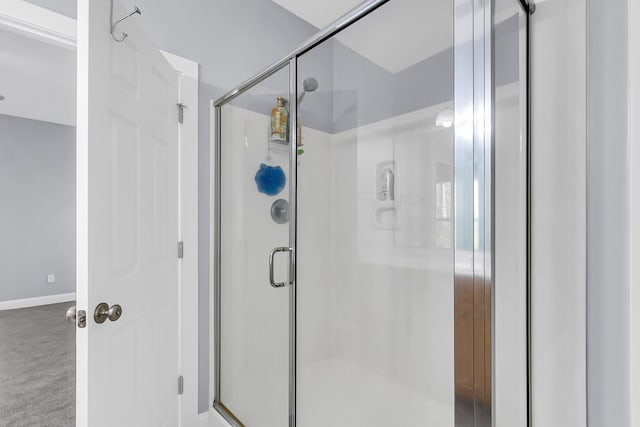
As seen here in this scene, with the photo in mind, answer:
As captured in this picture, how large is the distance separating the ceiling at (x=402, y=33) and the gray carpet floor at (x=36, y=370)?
102 inches

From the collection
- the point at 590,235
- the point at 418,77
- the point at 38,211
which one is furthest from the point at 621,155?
the point at 38,211

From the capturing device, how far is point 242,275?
1759 millimetres

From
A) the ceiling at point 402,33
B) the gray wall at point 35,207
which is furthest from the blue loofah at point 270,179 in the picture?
the gray wall at point 35,207

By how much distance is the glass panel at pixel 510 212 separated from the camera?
30.0 inches

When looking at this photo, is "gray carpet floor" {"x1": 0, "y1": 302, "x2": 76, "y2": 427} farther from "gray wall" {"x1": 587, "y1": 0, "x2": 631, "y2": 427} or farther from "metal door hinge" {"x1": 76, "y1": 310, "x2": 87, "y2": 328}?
"gray wall" {"x1": 587, "y1": 0, "x2": 631, "y2": 427}

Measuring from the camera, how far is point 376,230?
1.58 meters

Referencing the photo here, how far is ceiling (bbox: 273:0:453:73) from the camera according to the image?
1.04 metres

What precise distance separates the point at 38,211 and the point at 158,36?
4281mm

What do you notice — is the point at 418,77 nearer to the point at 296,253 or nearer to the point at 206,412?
the point at 296,253

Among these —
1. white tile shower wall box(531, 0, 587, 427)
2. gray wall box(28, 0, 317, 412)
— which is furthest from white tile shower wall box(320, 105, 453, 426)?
gray wall box(28, 0, 317, 412)

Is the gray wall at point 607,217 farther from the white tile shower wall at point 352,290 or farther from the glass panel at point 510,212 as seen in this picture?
the white tile shower wall at point 352,290

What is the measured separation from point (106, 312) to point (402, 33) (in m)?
1.41

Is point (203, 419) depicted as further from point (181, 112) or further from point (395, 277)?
point (181, 112)

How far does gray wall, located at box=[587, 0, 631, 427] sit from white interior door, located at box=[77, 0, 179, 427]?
4.55 feet
